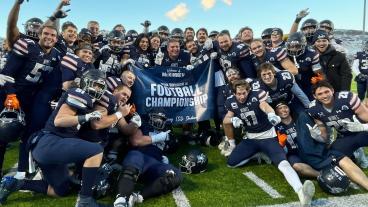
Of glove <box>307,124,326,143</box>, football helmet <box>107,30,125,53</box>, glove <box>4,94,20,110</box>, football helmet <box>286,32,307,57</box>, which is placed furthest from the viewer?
football helmet <box>107,30,125,53</box>

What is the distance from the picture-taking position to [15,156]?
22.2 ft

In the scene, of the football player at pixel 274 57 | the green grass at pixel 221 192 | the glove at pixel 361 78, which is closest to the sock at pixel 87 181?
the green grass at pixel 221 192

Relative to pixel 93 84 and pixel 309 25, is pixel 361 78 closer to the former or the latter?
pixel 309 25

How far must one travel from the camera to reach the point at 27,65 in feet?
17.5

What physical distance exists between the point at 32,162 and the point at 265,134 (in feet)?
11.3

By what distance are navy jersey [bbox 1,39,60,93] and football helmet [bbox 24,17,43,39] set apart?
0.49 meters

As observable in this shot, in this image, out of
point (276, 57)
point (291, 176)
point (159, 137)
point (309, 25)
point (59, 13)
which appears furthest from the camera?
point (309, 25)

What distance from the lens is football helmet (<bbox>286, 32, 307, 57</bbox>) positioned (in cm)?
676

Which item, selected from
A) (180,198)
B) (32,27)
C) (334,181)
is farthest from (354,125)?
(32,27)

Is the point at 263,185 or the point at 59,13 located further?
the point at 59,13

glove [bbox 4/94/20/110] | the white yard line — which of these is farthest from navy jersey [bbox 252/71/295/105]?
glove [bbox 4/94/20/110]

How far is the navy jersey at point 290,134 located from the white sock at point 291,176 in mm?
825

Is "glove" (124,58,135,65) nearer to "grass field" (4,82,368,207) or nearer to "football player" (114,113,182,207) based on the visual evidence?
"football player" (114,113,182,207)

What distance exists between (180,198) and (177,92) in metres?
2.69
